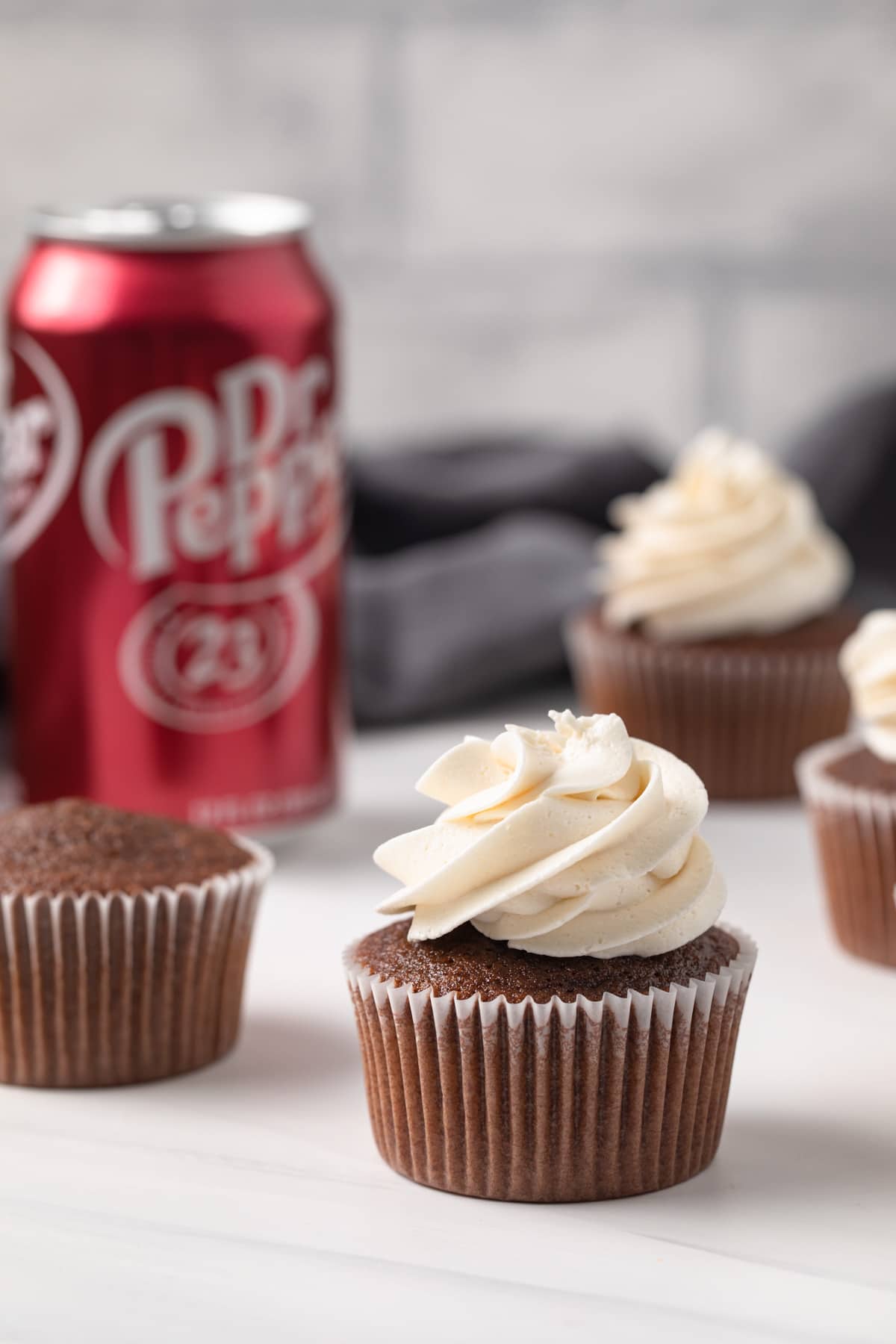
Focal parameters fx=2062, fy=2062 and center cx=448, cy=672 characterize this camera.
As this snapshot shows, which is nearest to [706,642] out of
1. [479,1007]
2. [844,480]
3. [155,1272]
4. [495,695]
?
[495,695]

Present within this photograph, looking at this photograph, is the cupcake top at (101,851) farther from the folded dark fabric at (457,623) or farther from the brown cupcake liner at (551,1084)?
the folded dark fabric at (457,623)

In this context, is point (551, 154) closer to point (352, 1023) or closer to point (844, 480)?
point (844, 480)

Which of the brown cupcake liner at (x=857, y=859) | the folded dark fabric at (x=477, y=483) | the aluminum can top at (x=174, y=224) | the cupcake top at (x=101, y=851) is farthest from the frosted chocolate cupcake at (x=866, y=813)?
the folded dark fabric at (x=477, y=483)

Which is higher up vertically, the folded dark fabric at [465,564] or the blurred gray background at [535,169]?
the blurred gray background at [535,169]

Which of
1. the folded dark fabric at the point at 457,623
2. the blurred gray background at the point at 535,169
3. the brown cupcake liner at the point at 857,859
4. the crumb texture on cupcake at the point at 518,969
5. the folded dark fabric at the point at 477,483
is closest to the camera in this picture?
the crumb texture on cupcake at the point at 518,969

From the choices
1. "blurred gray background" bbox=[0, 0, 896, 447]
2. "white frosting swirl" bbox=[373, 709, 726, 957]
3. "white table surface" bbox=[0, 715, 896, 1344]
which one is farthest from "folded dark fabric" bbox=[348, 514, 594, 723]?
"white frosting swirl" bbox=[373, 709, 726, 957]

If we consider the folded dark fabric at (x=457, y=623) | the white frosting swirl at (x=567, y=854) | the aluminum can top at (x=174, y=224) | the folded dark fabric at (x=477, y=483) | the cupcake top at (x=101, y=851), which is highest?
the aluminum can top at (x=174, y=224)
